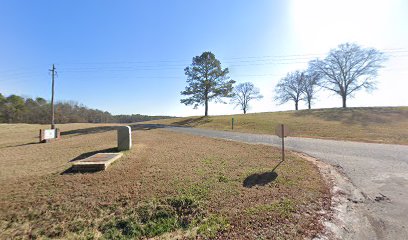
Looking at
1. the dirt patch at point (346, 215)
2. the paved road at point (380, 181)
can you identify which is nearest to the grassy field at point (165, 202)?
the dirt patch at point (346, 215)

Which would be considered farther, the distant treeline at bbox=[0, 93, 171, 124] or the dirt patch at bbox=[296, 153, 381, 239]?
the distant treeline at bbox=[0, 93, 171, 124]

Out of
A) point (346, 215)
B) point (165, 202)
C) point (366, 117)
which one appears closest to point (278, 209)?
point (346, 215)

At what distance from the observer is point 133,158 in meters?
7.59

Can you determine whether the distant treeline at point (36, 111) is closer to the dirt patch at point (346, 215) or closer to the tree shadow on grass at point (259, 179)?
the tree shadow on grass at point (259, 179)

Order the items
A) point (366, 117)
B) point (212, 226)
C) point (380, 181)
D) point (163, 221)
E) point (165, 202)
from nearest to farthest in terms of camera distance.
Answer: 1. point (212, 226)
2. point (163, 221)
3. point (165, 202)
4. point (380, 181)
5. point (366, 117)

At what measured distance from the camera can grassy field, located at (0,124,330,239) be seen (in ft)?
11.0

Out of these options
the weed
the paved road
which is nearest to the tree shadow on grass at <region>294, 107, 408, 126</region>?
the paved road

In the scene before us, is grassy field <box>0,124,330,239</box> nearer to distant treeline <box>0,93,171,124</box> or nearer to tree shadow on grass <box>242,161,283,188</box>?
tree shadow on grass <box>242,161,283,188</box>

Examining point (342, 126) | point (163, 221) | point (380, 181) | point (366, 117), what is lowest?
point (163, 221)

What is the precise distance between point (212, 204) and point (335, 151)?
784cm

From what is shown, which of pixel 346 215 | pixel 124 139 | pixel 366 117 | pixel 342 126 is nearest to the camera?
pixel 346 215

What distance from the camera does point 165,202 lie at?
4.17m

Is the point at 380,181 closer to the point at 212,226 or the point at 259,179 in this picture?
the point at 259,179

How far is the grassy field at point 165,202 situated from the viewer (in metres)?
3.34
